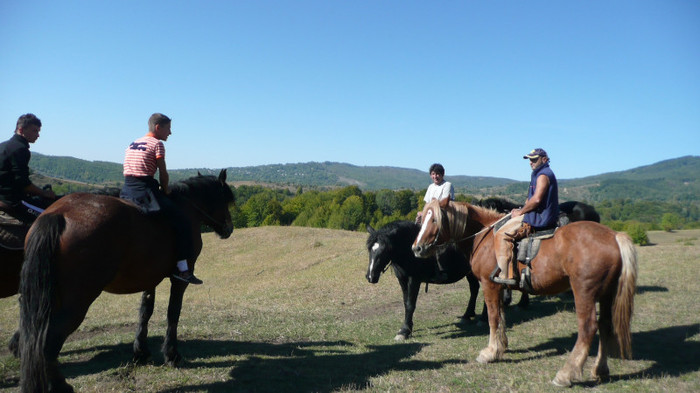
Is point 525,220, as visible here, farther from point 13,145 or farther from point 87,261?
point 13,145

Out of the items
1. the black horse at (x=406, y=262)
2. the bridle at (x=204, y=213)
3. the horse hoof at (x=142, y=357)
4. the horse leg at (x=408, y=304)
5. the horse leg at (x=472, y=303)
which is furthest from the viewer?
the horse leg at (x=472, y=303)

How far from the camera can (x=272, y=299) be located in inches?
579

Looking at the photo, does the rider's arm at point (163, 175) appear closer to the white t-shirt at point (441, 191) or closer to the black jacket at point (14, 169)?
the black jacket at point (14, 169)

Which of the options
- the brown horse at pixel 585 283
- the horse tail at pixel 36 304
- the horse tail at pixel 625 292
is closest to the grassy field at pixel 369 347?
the brown horse at pixel 585 283

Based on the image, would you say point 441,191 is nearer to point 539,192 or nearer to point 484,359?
point 539,192

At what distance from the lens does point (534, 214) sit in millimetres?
6473

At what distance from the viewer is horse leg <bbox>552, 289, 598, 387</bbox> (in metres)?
5.52

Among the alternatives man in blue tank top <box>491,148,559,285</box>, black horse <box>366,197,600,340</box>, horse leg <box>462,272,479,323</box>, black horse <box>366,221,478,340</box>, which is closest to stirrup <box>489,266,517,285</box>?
man in blue tank top <box>491,148,559,285</box>

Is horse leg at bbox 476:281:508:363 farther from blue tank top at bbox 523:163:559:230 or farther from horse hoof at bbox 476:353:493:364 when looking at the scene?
blue tank top at bbox 523:163:559:230

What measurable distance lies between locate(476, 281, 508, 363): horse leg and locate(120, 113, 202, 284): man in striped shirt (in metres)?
4.84

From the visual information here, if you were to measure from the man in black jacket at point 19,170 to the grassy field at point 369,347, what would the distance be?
7.78 feet

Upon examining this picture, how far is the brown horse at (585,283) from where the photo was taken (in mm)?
5430

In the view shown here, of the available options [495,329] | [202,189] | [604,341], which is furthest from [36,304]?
[604,341]

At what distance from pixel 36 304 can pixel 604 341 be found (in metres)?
7.35
